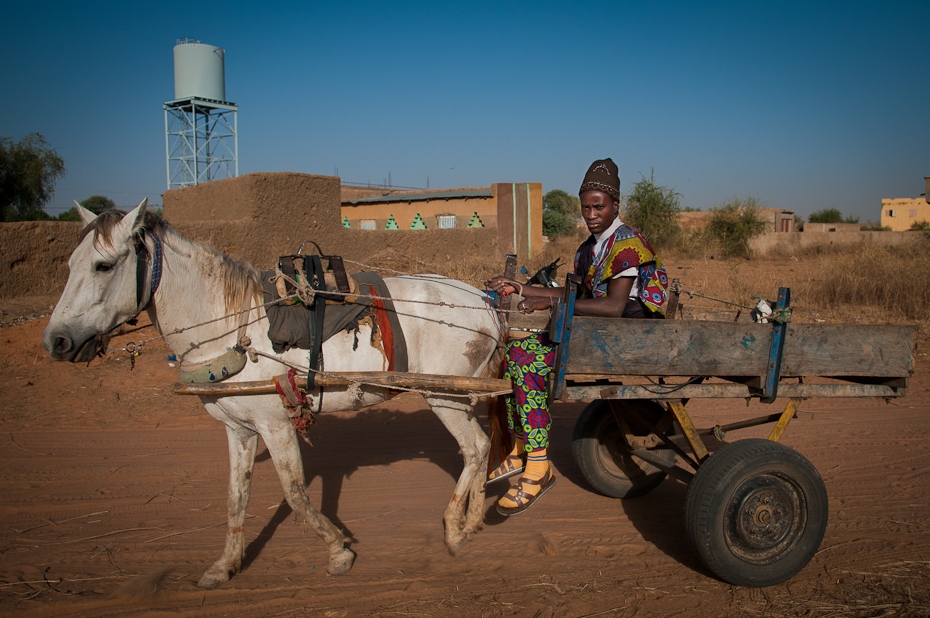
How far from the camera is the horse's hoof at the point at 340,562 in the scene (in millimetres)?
3561

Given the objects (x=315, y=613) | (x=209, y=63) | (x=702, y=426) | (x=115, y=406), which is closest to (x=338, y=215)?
(x=115, y=406)

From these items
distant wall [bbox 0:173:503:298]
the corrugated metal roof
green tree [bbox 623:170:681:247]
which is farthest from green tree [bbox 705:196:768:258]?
distant wall [bbox 0:173:503:298]

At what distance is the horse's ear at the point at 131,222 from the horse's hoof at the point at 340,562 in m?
2.07

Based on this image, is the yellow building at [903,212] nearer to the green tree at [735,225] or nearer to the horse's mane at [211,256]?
the green tree at [735,225]

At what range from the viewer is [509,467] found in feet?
13.3

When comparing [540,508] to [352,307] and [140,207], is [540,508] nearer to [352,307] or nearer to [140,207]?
[352,307]

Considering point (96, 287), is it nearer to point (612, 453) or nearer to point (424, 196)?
point (612, 453)

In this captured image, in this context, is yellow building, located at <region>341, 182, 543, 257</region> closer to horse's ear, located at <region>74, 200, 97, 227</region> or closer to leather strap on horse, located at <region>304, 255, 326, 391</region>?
leather strap on horse, located at <region>304, 255, 326, 391</region>

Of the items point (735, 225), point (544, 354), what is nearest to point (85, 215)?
point (544, 354)

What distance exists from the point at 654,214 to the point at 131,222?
65.5 ft

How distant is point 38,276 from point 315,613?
935cm

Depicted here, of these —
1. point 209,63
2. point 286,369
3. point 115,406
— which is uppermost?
point 209,63

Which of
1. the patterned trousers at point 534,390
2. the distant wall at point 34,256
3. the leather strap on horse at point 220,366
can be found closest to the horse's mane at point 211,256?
the leather strap on horse at point 220,366

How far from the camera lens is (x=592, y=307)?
3461mm
